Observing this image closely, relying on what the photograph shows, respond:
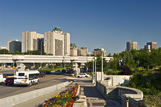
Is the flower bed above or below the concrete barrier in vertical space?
above

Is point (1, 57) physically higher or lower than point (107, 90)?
higher

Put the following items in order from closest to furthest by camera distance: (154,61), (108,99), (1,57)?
1. (108,99)
2. (1,57)
3. (154,61)

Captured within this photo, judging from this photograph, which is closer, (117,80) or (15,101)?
(15,101)

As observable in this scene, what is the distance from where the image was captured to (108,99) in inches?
719

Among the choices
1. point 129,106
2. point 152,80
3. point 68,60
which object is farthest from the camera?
point 68,60

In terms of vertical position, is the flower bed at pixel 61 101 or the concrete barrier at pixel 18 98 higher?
the flower bed at pixel 61 101

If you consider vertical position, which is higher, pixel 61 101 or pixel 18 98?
pixel 61 101

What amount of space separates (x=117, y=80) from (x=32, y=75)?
1451 centimetres

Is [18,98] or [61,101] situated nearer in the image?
[61,101]

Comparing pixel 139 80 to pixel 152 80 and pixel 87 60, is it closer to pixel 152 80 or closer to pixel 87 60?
pixel 152 80

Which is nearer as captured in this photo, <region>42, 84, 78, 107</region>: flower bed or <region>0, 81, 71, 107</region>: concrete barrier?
<region>42, 84, 78, 107</region>: flower bed

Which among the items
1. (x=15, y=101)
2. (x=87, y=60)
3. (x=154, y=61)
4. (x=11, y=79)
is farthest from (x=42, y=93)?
(x=87, y=60)

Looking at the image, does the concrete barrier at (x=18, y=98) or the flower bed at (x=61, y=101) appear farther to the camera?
the concrete barrier at (x=18, y=98)

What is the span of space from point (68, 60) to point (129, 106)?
6904cm
